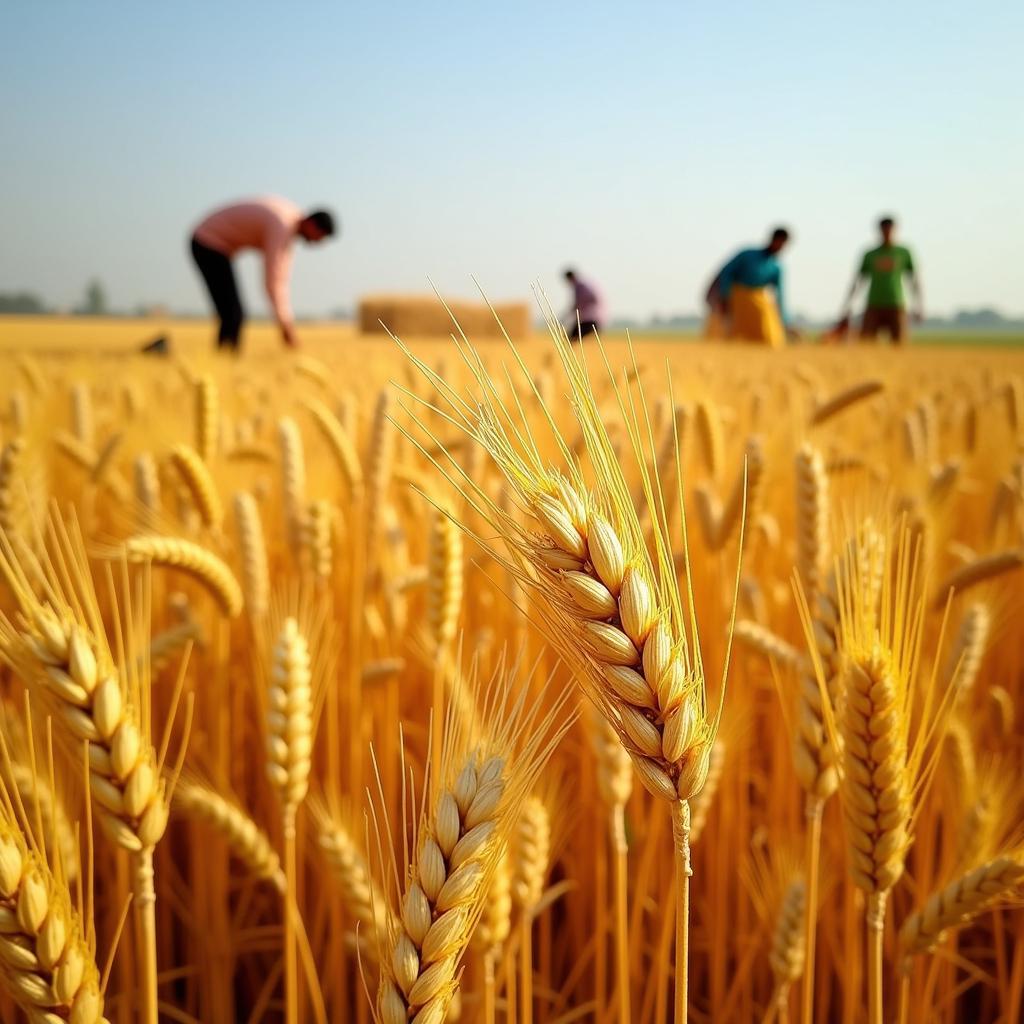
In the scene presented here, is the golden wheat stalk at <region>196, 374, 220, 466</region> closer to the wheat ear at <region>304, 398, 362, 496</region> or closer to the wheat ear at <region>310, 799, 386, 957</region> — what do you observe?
the wheat ear at <region>304, 398, 362, 496</region>

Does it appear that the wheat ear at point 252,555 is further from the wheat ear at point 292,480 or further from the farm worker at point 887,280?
the farm worker at point 887,280

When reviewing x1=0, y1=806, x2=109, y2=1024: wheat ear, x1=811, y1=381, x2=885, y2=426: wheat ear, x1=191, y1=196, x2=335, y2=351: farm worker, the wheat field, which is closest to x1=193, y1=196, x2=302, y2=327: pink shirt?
x1=191, y1=196, x2=335, y2=351: farm worker

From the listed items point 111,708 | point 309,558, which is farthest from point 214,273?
point 111,708

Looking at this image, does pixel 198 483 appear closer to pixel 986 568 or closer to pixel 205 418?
pixel 205 418

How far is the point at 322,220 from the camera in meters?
6.97

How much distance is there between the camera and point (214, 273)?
7.83 metres

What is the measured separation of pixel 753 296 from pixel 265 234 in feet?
24.6

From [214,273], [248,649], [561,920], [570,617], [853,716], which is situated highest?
[214,273]

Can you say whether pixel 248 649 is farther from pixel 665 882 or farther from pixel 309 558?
pixel 665 882

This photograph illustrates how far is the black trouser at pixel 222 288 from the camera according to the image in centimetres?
782

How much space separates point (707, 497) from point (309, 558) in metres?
0.67

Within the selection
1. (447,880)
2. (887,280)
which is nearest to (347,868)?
(447,880)

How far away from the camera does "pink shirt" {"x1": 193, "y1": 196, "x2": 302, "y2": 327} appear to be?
23.5 ft

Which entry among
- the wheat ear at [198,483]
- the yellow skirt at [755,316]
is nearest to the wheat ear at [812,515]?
the wheat ear at [198,483]
